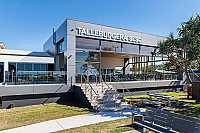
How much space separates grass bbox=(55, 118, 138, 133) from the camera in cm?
538

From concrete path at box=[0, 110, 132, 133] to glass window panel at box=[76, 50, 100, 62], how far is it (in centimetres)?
549

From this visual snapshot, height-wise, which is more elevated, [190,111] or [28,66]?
[28,66]

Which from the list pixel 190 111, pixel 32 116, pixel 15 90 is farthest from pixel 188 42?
pixel 15 90

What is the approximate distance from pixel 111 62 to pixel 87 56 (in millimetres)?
9465

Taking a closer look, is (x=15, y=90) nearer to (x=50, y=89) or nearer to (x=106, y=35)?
(x=50, y=89)

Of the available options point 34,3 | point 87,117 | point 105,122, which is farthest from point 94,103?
point 34,3

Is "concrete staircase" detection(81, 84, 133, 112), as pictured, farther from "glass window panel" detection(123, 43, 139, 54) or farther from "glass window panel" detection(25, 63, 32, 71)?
"glass window panel" detection(25, 63, 32, 71)

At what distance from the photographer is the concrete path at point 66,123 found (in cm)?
565

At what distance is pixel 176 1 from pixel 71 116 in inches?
488

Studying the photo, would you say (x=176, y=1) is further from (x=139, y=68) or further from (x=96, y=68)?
(x=139, y=68)

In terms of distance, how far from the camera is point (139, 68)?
2098 cm

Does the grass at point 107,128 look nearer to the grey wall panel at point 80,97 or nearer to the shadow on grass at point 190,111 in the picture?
the grey wall panel at point 80,97

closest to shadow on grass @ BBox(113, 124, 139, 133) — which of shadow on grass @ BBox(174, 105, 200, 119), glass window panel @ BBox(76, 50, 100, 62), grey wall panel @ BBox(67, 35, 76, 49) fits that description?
shadow on grass @ BBox(174, 105, 200, 119)

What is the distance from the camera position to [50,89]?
10258 mm
